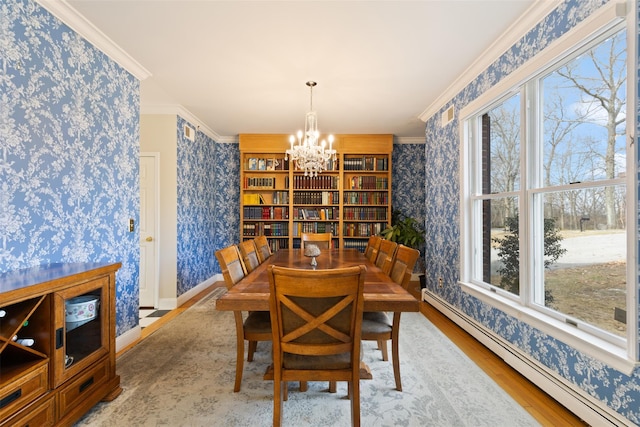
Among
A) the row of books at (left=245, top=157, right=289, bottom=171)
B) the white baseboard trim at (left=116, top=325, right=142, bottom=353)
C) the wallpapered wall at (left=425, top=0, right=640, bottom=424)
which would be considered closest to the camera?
the wallpapered wall at (left=425, top=0, right=640, bottom=424)

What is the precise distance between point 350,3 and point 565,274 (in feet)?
7.46

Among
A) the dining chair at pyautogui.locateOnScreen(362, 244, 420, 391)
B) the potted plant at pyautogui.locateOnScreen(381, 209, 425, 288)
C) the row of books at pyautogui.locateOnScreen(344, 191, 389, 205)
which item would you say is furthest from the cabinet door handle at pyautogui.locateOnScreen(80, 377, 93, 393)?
the row of books at pyautogui.locateOnScreen(344, 191, 389, 205)

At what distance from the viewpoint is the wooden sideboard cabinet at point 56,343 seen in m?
1.31

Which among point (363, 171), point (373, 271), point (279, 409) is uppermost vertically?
point (363, 171)

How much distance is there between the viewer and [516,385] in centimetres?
202

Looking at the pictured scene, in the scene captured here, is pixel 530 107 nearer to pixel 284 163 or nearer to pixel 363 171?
pixel 363 171

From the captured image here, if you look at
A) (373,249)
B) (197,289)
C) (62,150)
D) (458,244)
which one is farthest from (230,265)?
(197,289)

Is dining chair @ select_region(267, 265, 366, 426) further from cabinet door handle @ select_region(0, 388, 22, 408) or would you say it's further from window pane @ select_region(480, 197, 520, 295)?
window pane @ select_region(480, 197, 520, 295)

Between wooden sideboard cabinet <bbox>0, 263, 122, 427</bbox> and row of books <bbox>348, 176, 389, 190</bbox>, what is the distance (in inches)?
155

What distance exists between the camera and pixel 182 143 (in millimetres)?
4047

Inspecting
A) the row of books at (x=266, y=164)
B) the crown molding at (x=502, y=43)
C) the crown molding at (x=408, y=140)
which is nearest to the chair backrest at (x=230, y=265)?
the crown molding at (x=502, y=43)

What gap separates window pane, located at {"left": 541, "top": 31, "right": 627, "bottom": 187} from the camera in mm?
1596

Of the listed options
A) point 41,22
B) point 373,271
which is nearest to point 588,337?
point 373,271

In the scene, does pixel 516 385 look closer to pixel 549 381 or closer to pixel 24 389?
pixel 549 381
